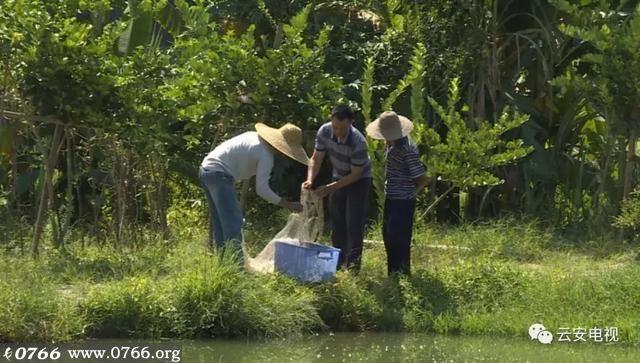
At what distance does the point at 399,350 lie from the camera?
27.6 ft

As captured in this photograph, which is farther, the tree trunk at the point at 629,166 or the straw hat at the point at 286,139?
the tree trunk at the point at 629,166

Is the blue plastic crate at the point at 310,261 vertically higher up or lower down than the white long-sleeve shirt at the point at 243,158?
lower down

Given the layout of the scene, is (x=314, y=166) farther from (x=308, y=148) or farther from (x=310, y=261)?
(x=308, y=148)

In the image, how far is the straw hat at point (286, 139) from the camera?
9000mm

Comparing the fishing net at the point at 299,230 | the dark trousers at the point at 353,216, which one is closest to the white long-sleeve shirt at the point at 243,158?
the fishing net at the point at 299,230

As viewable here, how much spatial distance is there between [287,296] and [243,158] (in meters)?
1.11

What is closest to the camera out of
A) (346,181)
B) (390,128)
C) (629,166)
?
(346,181)

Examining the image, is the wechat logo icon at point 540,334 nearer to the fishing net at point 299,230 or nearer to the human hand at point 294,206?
the fishing net at point 299,230

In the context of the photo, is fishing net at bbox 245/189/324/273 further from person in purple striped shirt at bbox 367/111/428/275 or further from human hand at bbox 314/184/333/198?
person in purple striped shirt at bbox 367/111/428/275

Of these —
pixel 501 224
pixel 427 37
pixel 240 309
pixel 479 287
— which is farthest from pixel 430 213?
pixel 240 309

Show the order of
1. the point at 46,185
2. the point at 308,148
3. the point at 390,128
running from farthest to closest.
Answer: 1. the point at 308,148
2. the point at 46,185
3. the point at 390,128

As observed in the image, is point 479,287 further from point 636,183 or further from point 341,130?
point 636,183

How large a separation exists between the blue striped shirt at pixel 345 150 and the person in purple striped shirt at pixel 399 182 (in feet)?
0.64

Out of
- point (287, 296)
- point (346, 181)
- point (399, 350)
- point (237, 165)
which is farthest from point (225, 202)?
point (399, 350)
